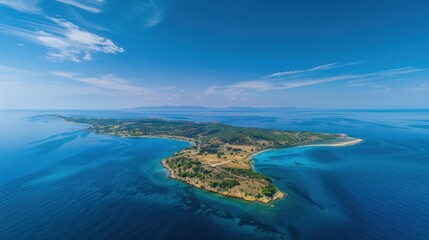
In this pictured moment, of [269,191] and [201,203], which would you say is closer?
[201,203]

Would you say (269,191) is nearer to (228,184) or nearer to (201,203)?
(228,184)

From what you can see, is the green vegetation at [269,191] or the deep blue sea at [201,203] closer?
the deep blue sea at [201,203]

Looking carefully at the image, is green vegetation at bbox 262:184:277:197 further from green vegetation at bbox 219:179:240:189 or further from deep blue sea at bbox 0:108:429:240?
green vegetation at bbox 219:179:240:189

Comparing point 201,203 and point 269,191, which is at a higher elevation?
point 269,191

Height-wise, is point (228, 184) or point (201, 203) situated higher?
point (228, 184)

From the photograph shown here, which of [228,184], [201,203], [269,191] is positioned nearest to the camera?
[201,203]

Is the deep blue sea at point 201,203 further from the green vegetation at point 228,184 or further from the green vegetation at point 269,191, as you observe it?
the green vegetation at point 228,184

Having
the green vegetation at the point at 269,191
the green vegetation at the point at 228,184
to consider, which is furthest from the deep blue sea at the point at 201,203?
the green vegetation at the point at 228,184

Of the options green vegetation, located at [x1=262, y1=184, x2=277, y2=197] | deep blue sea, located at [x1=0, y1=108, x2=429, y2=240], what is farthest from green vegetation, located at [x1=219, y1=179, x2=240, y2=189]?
green vegetation, located at [x1=262, y1=184, x2=277, y2=197]

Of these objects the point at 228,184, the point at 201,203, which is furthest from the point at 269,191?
the point at 201,203

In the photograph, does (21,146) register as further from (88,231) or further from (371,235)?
(371,235)

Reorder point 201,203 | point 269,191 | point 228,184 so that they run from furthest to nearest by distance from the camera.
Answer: point 228,184, point 269,191, point 201,203

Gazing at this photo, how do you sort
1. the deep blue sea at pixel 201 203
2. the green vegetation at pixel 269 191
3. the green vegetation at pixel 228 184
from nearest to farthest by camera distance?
the deep blue sea at pixel 201 203 < the green vegetation at pixel 269 191 < the green vegetation at pixel 228 184
